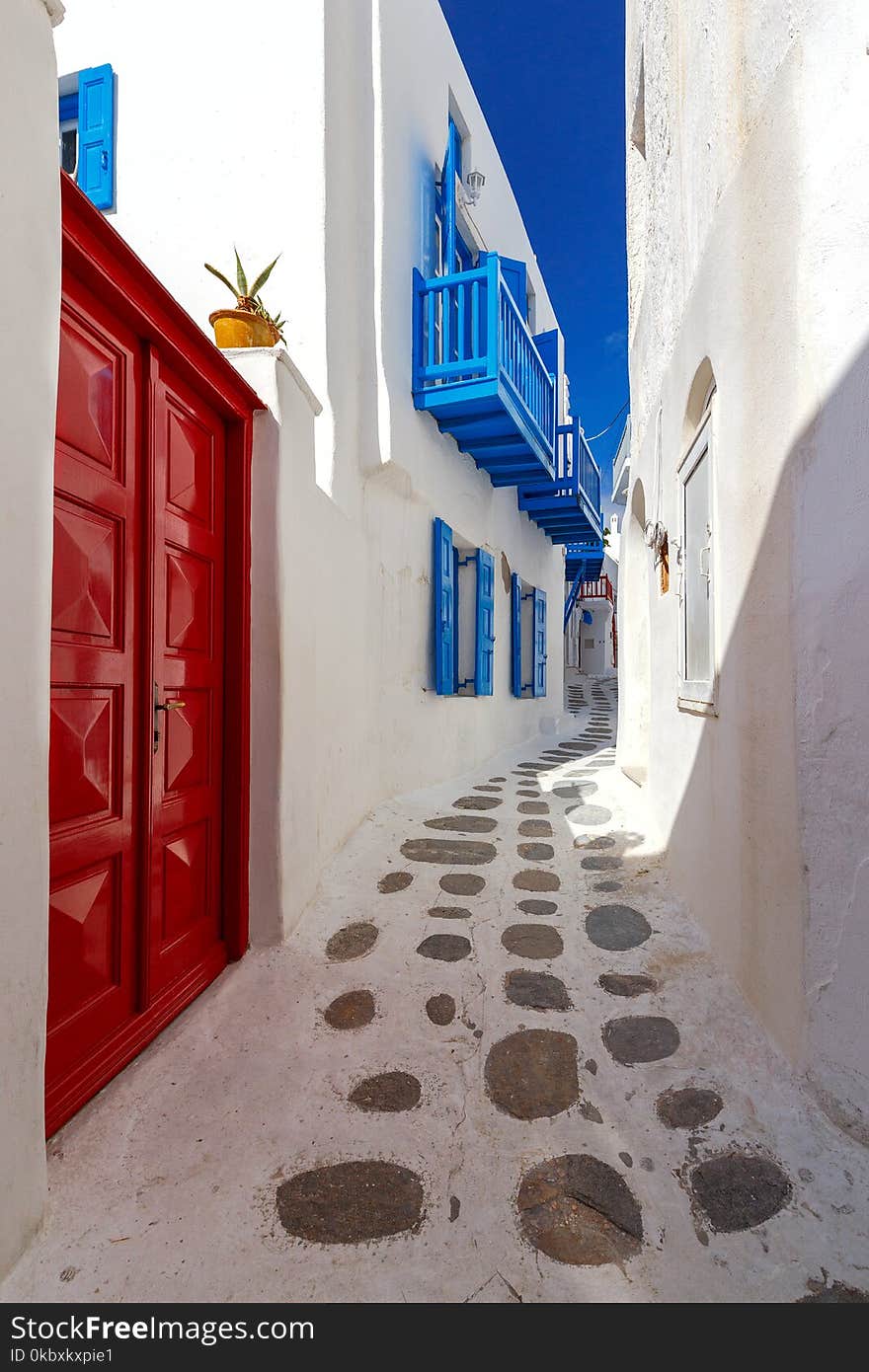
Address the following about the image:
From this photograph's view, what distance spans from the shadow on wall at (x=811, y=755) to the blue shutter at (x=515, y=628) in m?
6.37

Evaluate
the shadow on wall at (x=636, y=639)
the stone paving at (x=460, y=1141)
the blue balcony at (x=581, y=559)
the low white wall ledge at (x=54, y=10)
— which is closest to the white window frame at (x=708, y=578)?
→ the stone paving at (x=460, y=1141)

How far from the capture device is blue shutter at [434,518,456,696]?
6133 millimetres

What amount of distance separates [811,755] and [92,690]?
2.18 meters

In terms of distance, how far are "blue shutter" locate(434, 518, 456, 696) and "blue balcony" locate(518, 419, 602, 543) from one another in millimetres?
2395

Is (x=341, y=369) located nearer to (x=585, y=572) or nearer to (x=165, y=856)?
(x=165, y=856)

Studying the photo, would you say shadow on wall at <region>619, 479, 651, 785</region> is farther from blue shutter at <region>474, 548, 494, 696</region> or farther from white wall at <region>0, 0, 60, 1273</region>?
white wall at <region>0, 0, 60, 1273</region>

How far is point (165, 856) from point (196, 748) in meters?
0.44

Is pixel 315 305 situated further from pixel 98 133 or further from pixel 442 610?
pixel 442 610

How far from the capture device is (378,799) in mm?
5113

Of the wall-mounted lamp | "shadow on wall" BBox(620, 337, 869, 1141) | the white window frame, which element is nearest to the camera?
"shadow on wall" BBox(620, 337, 869, 1141)

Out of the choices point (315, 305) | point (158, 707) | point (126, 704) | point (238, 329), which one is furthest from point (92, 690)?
point (315, 305)

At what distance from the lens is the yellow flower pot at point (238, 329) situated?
125 inches

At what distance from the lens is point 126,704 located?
2.20 m

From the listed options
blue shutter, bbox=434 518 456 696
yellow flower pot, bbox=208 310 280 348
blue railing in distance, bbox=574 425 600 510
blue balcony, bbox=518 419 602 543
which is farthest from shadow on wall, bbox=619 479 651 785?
yellow flower pot, bbox=208 310 280 348
